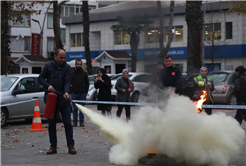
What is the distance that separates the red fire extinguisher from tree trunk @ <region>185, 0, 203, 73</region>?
10.6 m

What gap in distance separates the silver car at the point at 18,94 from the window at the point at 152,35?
7.85 meters

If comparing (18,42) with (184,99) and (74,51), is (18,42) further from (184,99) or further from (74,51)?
(184,99)

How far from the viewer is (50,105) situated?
6.91 m

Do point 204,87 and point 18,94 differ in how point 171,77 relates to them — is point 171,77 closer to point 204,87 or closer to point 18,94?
point 204,87

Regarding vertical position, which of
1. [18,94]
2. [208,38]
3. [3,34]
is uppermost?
[208,38]

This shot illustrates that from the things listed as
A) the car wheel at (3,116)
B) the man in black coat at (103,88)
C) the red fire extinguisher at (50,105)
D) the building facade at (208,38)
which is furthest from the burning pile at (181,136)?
the building facade at (208,38)

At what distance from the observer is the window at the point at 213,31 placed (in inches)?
1386

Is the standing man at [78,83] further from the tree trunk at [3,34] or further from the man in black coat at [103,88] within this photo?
the tree trunk at [3,34]

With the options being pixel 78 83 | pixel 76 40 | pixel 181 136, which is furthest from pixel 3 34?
pixel 76 40

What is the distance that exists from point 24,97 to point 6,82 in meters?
0.77

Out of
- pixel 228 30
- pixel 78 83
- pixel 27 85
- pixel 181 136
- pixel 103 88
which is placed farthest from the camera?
pixel 228 30

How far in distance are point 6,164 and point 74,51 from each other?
43.7m

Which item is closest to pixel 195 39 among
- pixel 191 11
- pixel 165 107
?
pixel 191 11

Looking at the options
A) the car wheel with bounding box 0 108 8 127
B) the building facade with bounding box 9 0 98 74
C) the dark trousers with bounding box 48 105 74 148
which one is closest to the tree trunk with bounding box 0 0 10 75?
the car wheel with bounding box 0 108 8 127
